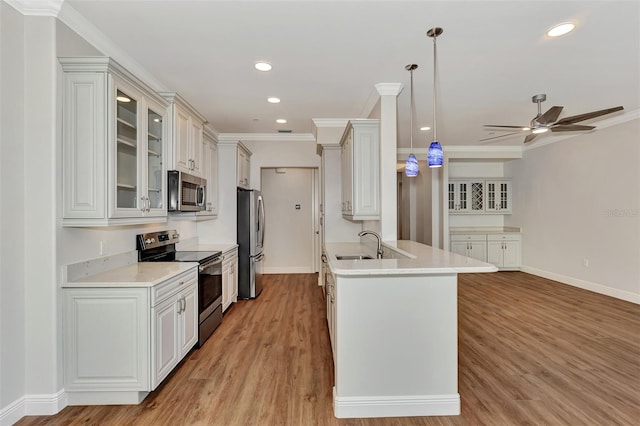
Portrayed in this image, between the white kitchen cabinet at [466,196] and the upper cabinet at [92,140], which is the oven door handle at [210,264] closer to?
the upper cabinet at [92,140]

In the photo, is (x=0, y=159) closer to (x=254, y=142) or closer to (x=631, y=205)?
(x=254, y=142)

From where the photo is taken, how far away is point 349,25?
230 centimetres

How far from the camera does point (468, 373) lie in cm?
266

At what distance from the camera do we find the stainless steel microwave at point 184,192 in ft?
10.2

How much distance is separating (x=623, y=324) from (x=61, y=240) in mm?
5578

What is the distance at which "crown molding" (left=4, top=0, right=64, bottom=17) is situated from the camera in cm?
203

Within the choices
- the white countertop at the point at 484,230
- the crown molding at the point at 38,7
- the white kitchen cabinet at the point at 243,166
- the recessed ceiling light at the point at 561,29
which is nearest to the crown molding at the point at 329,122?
the white kitchen cabinet at the point at 243,166

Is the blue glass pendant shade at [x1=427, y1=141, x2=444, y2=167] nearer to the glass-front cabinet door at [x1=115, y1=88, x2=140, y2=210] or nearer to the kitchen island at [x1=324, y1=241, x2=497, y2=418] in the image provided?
the kitchen island at [x1=324, y1=241, x2=497, y2=418]

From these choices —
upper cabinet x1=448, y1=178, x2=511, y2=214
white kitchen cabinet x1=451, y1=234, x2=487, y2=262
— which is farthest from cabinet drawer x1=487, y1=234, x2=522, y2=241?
upper cabinet x1=448, y1=178, x2=511, y2=214

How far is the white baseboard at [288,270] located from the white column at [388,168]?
12.5 ft

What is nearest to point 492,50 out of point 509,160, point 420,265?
point 420,265

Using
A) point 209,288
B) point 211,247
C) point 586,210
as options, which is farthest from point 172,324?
point 586,210

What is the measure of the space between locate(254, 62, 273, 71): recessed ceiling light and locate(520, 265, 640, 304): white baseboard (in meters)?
5.66

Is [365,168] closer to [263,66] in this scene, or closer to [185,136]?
[263,66]
